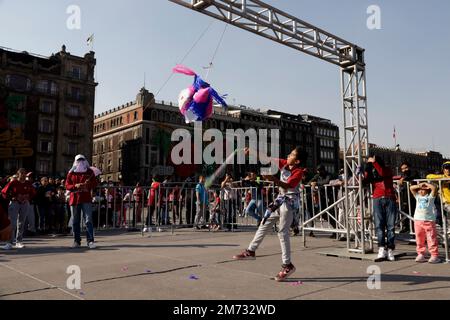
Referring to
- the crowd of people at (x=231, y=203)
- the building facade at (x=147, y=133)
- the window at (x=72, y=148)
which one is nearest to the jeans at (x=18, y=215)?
the crowd of people at (x=231, y=203)

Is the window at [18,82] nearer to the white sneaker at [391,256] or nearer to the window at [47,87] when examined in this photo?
the window at [47,87]

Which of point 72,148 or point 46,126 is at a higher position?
point 46,126

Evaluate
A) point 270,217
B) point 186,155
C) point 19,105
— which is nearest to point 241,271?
point 270,217

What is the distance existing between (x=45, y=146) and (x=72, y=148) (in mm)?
3656

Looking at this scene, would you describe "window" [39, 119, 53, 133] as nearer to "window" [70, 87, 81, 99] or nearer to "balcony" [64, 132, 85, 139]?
"balcony" [64, 132, 85, 139]

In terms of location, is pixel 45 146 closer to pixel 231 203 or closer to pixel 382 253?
pixel 231 203

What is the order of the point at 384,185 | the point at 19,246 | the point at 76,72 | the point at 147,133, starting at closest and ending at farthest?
the point at 384,185 < the point at 19,246 < the point at 76,72 < the point at 147,133

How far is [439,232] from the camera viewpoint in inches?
296

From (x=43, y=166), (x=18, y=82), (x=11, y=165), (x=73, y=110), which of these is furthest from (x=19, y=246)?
(x=73, y=110)

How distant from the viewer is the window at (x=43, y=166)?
172ft

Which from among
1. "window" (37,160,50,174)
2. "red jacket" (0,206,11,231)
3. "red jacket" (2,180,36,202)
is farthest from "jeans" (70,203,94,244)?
"window" (37,160,50,174)

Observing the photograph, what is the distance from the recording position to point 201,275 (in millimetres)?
5215
